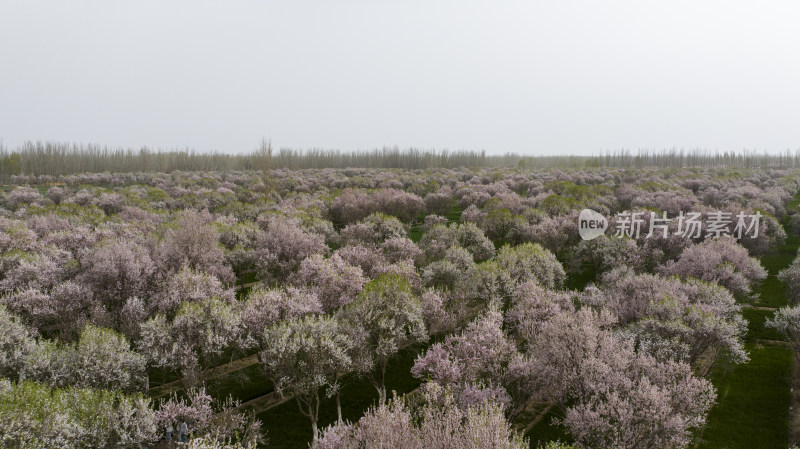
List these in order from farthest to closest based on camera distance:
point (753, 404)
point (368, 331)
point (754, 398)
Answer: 1. point (754, 398)
2. point (753, 404)
3. point (368, 331)

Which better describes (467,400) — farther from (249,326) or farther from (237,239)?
(237,239)

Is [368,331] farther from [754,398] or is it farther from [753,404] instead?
[754,398]

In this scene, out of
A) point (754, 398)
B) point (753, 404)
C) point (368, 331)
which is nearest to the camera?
point (368, 331)

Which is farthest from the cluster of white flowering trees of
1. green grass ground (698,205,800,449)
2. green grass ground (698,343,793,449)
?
green grass ground (698,205,800,449)

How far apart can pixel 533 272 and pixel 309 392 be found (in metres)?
23.4

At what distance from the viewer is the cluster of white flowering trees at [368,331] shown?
18.6 m

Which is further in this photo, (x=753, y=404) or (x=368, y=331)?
(x=753, y=404)

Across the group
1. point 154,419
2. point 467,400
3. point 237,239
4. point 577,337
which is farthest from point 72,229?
point 577,337

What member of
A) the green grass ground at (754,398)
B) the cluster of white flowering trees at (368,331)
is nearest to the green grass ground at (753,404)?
the green grass ground at (754,398)

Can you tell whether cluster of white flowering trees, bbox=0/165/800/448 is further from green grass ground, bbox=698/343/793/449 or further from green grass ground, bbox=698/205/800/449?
green grass ground, bbox=698/205/800/449

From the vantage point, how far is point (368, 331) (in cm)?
2712

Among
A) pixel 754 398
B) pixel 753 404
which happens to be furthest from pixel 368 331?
pixel 754 398

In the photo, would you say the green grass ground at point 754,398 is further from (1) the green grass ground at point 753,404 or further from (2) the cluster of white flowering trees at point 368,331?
(2) the cluster of white flowering trees at point 368,331

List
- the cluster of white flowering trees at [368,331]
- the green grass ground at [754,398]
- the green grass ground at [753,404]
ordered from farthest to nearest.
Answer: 1. the green grass ground at [754,398]
2. the green grass ground at [753,404]
3. the cluster of white flowering trees at [368,331]
